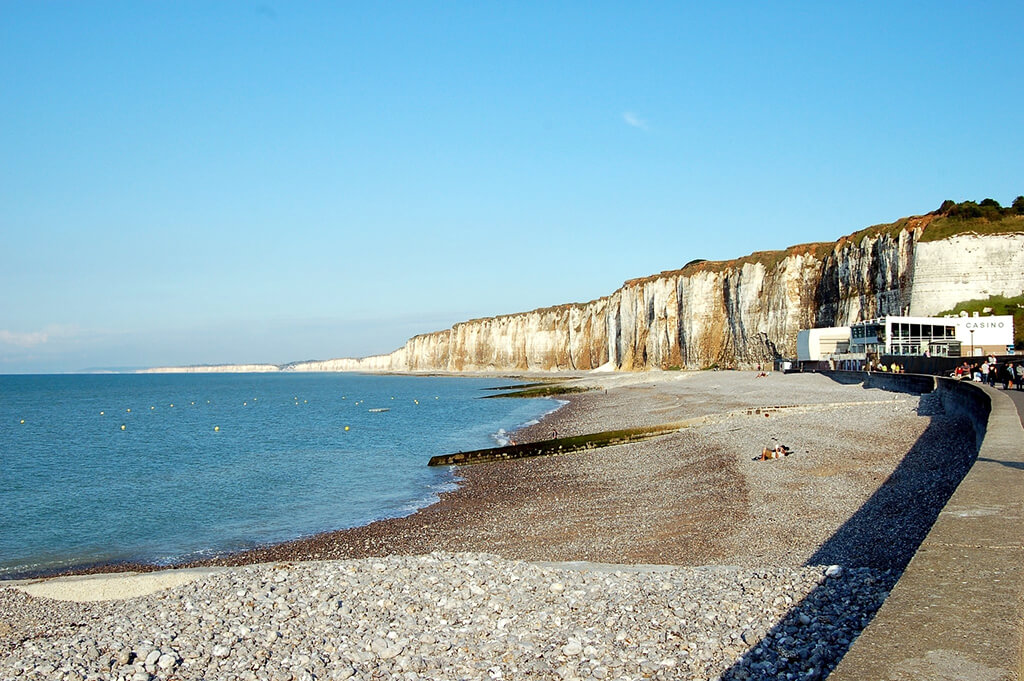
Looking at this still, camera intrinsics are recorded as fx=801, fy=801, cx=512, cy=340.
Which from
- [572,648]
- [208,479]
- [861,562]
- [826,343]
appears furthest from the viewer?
[826,343]

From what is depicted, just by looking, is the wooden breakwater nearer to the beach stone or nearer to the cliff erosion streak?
the beach stone

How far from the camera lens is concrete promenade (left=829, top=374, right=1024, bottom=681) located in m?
3.40

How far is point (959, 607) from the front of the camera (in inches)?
164

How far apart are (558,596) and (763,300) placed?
72.4m

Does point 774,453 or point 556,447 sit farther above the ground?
point 774,453

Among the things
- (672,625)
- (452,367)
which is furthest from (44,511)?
(452,367)

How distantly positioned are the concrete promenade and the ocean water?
12.1 meters

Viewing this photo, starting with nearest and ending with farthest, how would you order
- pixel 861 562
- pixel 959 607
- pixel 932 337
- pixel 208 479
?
1. pixel 959 607
2. pixel 861 562
3. pixel 208 479
4. pixel 932 337

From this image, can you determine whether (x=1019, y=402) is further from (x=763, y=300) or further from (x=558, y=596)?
(x=763, y=300)

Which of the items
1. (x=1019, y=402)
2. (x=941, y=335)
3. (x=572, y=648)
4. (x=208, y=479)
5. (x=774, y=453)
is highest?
(x=941, y=335)

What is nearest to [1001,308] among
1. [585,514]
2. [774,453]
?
[774,453]

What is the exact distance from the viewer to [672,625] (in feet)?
21.4

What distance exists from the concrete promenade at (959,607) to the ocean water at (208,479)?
12122 mm

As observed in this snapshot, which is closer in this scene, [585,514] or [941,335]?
[585,514]
